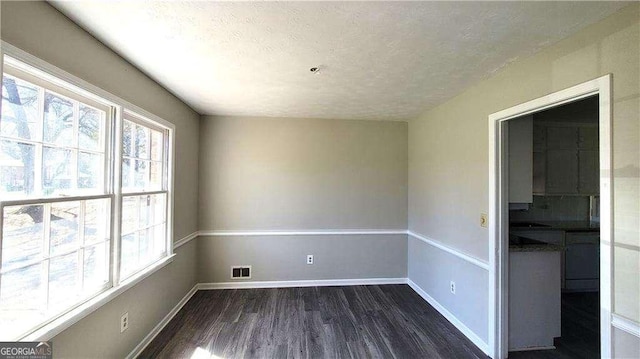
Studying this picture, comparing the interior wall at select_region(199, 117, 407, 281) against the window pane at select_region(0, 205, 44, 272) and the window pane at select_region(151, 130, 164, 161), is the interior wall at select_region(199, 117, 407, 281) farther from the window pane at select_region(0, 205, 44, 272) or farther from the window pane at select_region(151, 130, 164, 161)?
the window pane at select_region(0, 205, 44, 272)

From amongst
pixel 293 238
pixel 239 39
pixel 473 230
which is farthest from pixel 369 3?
pixel 293 238

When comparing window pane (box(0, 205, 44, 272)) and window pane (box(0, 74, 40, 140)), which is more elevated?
window pane (box(0, 74, 40, 140))

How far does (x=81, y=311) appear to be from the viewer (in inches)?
60.0

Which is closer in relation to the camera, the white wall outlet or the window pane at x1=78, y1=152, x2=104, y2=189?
the window pane at x1=78, y1=152, x2=104, y2=189

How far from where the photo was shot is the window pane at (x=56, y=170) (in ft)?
4.58

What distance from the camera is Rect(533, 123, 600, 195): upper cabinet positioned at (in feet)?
11.8

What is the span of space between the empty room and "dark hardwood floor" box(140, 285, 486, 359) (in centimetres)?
3

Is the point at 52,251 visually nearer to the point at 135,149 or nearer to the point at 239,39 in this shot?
the point at 135,149

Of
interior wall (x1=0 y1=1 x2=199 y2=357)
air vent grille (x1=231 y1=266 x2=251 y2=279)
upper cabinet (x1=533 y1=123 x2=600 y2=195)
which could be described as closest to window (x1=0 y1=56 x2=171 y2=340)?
interior wall (x1=0 y1=1 x2=199 y2=357)

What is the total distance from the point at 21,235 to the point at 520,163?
353 centimetres

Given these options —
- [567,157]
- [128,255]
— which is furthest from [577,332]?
[128,255]

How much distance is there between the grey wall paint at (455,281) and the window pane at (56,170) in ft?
10.6

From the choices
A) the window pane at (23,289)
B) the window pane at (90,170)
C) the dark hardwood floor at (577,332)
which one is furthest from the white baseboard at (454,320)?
the window pane at (90,170)

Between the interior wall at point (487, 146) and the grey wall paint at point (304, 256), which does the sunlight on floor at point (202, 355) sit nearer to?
the grey wall paint at point (304, 256)
